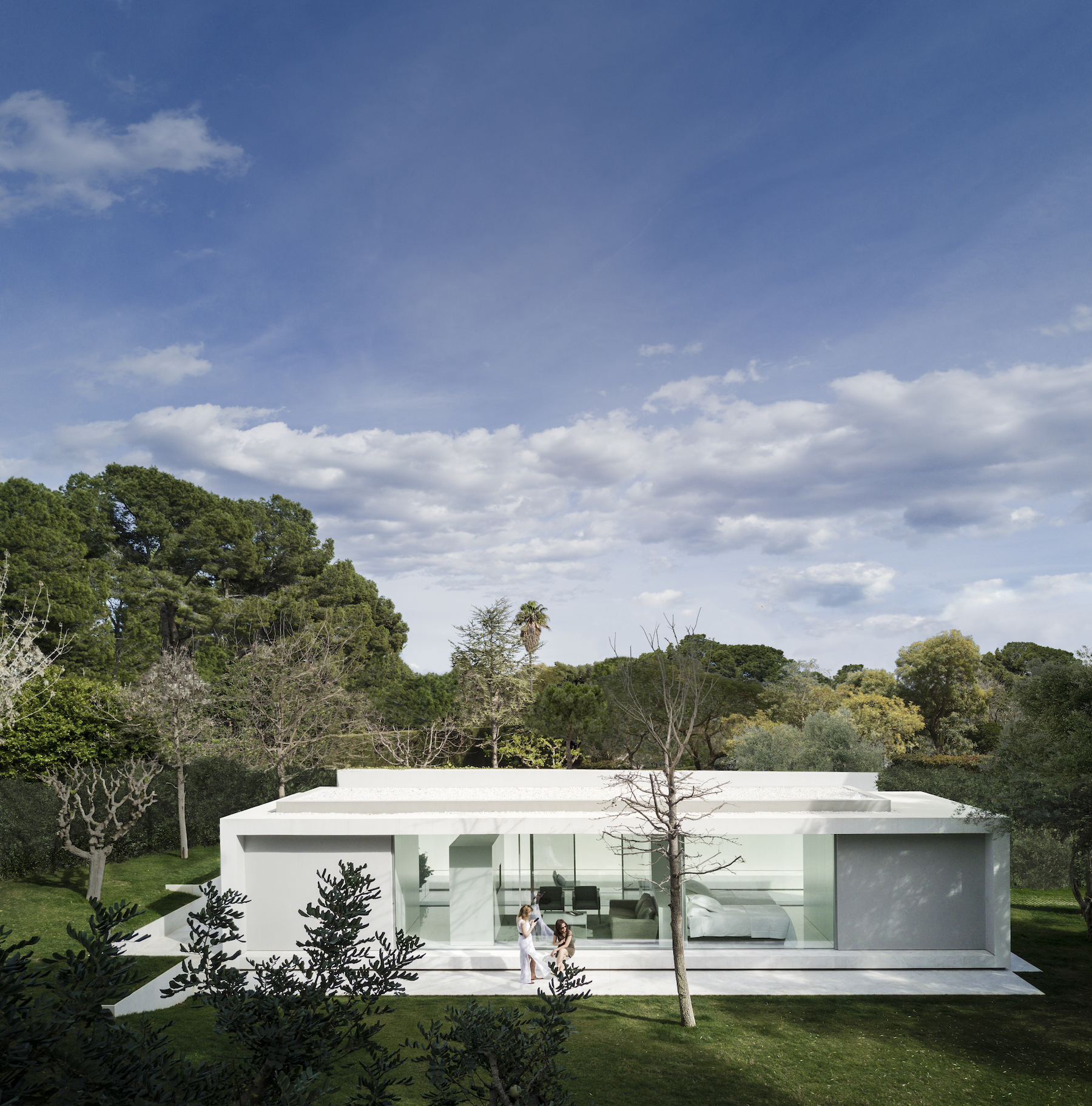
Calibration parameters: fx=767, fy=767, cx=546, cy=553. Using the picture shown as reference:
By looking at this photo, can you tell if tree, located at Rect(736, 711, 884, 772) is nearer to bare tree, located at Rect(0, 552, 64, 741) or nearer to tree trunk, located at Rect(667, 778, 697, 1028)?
tree trunk, located at Rect(667, 778, 697, 1028)

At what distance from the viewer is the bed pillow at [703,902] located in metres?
13.8

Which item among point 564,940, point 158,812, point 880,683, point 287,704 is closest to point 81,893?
point 158,812

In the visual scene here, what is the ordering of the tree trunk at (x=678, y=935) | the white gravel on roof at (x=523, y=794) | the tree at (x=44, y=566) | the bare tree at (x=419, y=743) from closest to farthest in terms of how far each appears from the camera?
the tree trunk at (x=678, y=935) < the white gravel on roof at (x=523, y=794) < the bare tree at (x=419, y=743) < the tree at (x=44, y=566)

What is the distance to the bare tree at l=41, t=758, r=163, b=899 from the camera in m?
16.2

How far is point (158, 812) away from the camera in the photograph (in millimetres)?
22328

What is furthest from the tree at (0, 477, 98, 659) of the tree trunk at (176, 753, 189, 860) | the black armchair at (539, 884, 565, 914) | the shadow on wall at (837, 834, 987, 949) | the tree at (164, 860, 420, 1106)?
the tree at (164, 860, 420, 1106)

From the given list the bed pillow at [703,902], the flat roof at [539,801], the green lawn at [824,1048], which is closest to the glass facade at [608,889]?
the bed pillow at [703,902]

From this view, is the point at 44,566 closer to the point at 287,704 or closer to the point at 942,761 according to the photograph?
the point at 287,704

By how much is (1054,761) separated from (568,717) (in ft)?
66.5

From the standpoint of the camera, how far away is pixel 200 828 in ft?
75.9

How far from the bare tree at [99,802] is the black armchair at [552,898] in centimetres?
914

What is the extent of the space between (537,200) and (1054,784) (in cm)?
1635

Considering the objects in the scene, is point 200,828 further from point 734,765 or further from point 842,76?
point 842,76

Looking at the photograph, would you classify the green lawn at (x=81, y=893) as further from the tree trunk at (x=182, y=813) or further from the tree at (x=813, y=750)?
the tree at (x=813, y=750)
